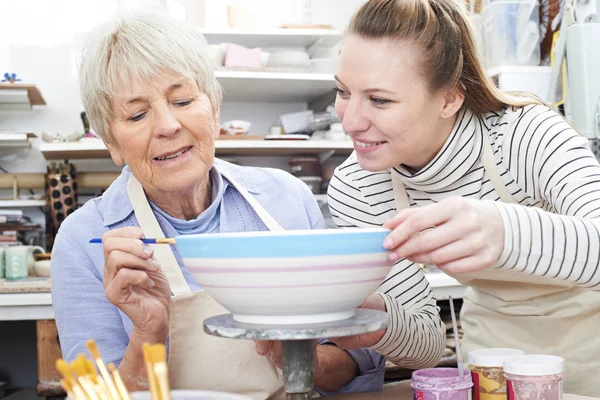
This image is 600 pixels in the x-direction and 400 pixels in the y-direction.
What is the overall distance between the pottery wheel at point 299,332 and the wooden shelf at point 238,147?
2384 mm

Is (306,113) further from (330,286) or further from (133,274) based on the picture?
(330,286)

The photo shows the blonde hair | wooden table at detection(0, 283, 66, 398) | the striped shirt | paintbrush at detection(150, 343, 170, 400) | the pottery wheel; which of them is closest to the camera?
paintbrush at detection(150, 343, 170, 400)

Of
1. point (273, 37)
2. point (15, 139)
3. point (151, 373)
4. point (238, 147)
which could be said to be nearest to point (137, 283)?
point (151, 373)

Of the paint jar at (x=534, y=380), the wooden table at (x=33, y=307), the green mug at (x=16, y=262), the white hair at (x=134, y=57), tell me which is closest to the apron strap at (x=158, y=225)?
the white hair at (x=134, y=57)

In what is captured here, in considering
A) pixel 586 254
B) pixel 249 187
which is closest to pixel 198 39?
pixel 249 187

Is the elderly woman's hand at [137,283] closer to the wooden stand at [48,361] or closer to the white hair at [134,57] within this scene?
the white hair at [134,57]

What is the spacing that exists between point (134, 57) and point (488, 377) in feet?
2.71

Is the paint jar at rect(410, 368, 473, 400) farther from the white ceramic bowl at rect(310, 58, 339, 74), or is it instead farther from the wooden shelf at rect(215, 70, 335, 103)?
the white ceramic bowl at rect(310, 58, 339, 74)

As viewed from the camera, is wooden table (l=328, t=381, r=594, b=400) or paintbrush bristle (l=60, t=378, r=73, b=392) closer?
paintbrush bristle (l=60, t=378, r=73, b=392)

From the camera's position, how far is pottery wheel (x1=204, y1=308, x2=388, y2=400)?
771mm

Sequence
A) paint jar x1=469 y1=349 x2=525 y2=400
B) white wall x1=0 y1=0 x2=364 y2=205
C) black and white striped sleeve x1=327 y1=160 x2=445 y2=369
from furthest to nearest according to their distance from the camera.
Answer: white wall x1=0 y1=0 x2=364 y2=205, black and white striped sleeve x1=327 y1=160 x2=445 y2=369, paint jar x1=469 y1=349 x2=525 y2=400

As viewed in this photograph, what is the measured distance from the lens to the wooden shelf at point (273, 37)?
3369 millimetres

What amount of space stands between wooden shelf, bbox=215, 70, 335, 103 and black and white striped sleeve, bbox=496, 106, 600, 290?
1.96 metres

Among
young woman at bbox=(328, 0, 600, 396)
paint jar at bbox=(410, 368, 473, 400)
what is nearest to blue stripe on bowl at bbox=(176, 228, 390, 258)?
paint jar at bbox=(410, 368, 473, 400)
